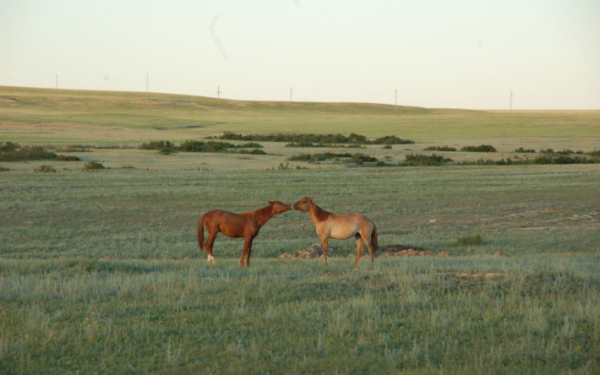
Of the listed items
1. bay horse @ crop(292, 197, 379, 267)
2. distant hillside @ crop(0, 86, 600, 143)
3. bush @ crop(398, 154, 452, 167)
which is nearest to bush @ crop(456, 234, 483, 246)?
bay horse @ crop(292, 197, 379, 267)

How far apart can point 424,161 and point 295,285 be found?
133 feet

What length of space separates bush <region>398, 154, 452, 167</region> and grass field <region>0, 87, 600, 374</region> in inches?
617

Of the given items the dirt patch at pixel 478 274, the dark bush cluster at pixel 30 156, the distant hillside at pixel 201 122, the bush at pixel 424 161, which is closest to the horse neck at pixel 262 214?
the dirt patch at pixel 478 274

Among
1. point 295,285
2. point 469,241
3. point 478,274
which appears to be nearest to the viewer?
point 295,285

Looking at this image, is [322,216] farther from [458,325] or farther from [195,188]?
[195,188]

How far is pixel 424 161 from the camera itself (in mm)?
49719

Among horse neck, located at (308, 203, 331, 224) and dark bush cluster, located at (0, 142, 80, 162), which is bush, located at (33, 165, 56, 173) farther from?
horse neck, located at (308, 203, 331, 224)

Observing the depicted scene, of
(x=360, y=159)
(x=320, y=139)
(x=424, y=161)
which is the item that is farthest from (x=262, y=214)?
(x=320, y=139)

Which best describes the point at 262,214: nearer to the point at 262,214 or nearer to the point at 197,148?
the point at 262,214

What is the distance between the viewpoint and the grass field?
270 inches

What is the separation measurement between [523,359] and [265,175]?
105 ft

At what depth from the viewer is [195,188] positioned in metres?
31.5

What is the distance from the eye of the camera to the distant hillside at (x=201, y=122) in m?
85.2

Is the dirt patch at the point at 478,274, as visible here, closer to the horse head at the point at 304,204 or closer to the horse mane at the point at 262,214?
the horse head at the point at 304,204
